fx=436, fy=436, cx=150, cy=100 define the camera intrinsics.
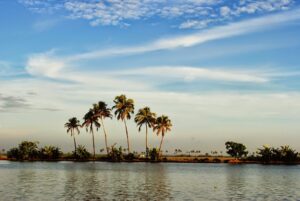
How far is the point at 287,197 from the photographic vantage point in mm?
47156

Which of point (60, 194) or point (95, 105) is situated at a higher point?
point (95, 105)

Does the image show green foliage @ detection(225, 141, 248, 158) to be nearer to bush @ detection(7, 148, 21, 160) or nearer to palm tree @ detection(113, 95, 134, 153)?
palm tree @ detection(113, 95, 134, 153)

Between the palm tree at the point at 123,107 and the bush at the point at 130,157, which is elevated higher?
the palm tree at the point at 123,107

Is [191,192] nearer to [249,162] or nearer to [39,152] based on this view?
[249,162]

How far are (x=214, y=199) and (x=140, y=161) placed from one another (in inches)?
3894

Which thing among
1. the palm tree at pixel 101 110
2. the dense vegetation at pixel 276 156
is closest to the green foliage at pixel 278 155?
the dense vegetation at pixel 276 156

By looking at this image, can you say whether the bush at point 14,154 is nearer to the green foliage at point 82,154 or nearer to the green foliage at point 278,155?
the green foliage at point 82,154

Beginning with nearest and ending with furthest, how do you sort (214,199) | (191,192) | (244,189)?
(214,199) < (191,192) < (244,189)

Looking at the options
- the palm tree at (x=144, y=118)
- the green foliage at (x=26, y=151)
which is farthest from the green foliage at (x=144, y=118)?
the green foliage at (x=26, y=151)

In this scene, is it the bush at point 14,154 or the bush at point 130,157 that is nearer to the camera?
the bush at point 130,157

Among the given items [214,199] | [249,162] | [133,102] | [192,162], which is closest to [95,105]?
[133,102]

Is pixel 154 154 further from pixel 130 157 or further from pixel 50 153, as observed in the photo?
pixel 50 153

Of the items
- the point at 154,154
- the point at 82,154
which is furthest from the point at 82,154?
the point at 154,154

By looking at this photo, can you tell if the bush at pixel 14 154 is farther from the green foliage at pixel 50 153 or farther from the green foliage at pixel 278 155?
the green foliage at pixel 278 155
